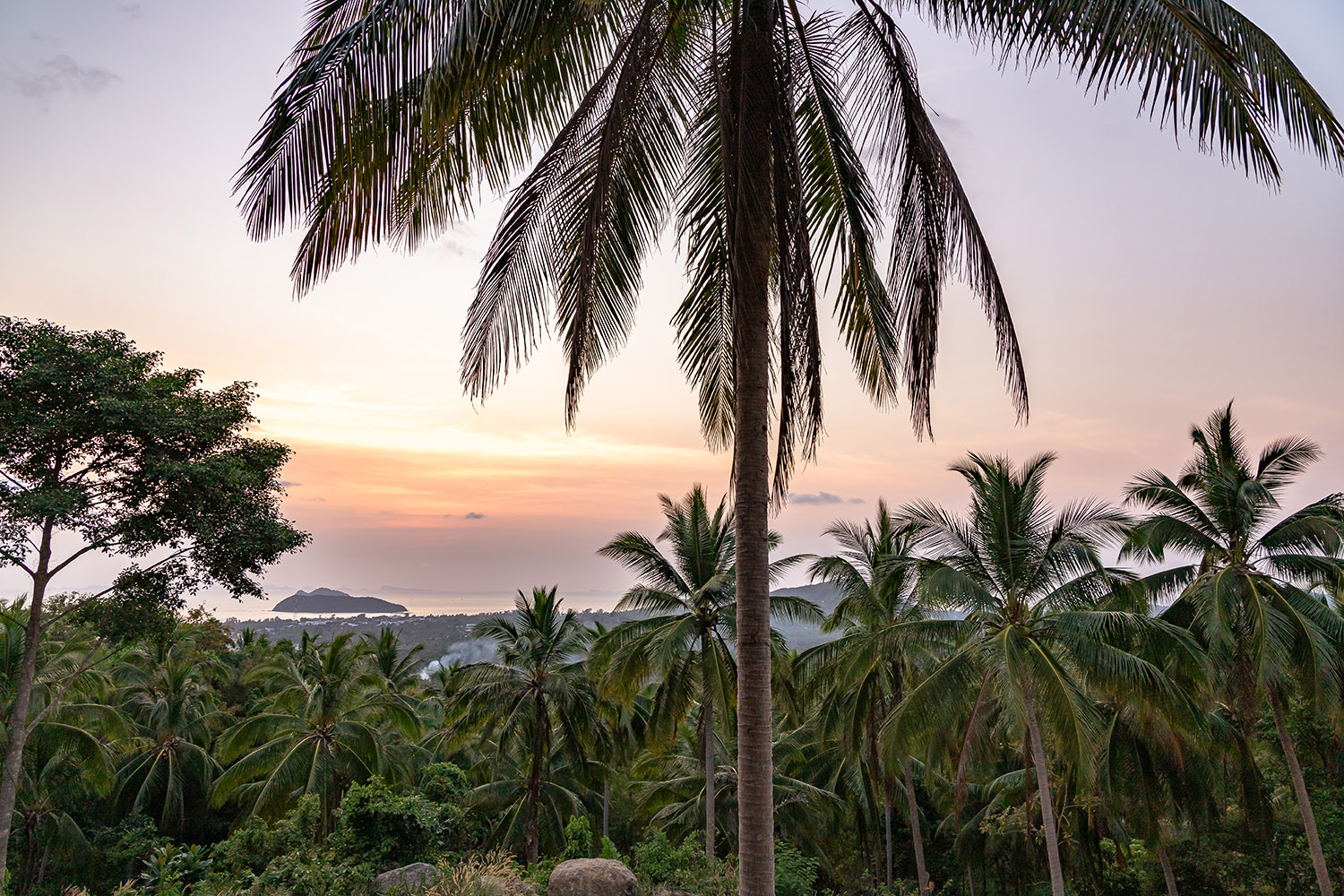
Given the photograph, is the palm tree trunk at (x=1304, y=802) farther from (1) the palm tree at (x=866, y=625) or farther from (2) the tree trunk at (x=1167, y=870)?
(1) the palm tree at (x=866, y=625)

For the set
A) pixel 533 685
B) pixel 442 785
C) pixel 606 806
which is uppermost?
pixel 533 685

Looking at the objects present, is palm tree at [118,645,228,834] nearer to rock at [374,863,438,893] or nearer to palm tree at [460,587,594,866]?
palm tree at [460,587,594,866]

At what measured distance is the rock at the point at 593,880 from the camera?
38.9 ft

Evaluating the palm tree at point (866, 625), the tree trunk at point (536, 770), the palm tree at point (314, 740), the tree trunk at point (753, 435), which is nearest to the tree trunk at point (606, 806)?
the tree trunk at point (536, 770)

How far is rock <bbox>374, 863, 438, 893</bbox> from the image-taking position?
1126cm

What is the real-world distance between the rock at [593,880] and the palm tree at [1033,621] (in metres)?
4.90

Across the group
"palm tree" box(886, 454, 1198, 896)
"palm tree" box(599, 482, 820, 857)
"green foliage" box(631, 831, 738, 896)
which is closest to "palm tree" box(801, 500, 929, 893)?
"palm tree" box(599, 482, 820, 857)

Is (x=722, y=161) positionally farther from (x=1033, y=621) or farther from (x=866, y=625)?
(x=866, y=625)

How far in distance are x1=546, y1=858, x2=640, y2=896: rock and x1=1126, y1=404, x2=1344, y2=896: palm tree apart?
11.1 meters

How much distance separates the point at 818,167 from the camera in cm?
630

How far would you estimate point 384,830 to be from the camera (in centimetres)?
1258

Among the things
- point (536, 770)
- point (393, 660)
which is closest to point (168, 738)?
point (393, 660)

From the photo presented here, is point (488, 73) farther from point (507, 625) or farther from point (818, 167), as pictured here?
point (507, 625)

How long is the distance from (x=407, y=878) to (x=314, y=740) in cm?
1072
